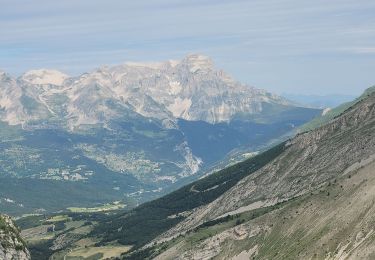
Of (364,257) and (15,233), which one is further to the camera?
(364,257)

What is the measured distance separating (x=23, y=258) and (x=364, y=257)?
108344 mm

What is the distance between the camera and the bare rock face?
150m

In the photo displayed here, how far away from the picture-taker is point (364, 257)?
7864 inches

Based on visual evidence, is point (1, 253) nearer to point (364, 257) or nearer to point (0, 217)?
point (0, 217)

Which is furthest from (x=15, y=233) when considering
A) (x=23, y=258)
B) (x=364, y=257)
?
(x=364, y=257)

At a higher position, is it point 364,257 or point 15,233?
point 15,233

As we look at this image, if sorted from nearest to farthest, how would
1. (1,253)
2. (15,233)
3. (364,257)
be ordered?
(1,253) → (15,233) → (364,257)

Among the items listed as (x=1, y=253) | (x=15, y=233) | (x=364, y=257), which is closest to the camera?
(x=1, y=253)

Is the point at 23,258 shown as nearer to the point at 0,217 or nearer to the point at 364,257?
the point at 0,217

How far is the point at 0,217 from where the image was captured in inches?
6398

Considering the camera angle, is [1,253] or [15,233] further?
[15,233]

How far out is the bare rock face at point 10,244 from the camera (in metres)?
150

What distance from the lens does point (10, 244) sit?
153000 millimetres

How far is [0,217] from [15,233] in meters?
7.20
